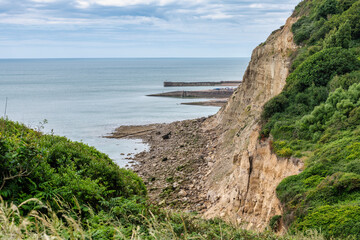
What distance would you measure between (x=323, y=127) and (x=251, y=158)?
4.37 meters

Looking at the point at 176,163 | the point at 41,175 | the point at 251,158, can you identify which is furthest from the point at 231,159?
the point at 41,175

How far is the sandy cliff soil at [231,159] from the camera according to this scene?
18703 millimetres

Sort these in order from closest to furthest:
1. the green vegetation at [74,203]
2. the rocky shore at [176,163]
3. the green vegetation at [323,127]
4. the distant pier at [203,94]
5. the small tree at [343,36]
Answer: the green vegetation at [74,203] → the green vegetation at [323,127] → the small tree at [343,36] → the rocky shore at [176,163] → the distant pier at [203,94]

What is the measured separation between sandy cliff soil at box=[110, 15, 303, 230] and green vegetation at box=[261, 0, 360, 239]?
3.73 ft

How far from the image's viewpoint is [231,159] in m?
29.1

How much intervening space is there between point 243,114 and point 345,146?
23.3 metres

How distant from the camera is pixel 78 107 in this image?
3270 inches

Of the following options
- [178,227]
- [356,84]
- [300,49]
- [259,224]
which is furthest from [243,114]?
[178,227]

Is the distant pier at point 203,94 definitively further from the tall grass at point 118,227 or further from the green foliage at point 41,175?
the tall grass at point 118,227

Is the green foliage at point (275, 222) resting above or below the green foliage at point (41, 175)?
below

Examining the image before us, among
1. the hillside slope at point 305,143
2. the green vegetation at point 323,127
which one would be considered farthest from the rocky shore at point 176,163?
the green vegetation at point 323,127

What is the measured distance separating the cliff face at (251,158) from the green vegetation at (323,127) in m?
0.93

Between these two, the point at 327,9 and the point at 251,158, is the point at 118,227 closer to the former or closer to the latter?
the point at 251,158

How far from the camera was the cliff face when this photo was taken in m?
17.8
